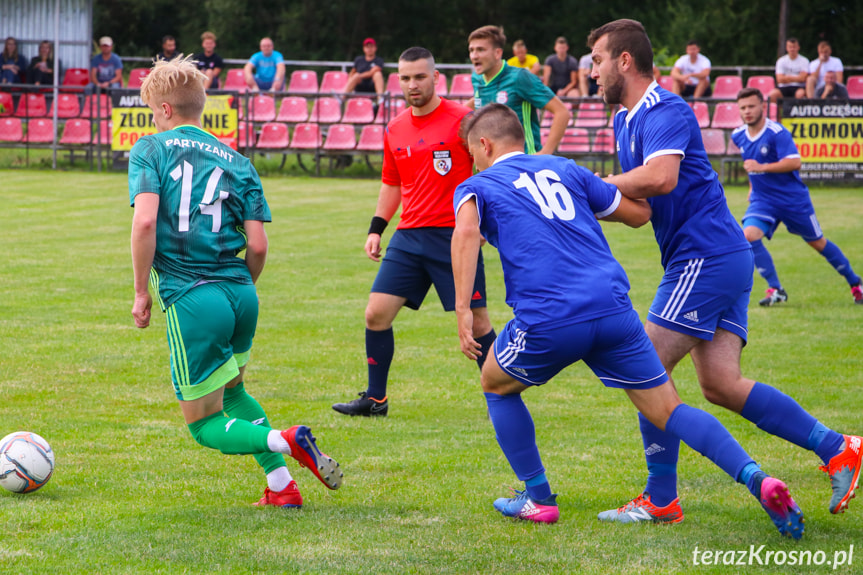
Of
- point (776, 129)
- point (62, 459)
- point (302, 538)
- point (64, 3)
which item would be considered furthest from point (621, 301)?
point (64, 3)

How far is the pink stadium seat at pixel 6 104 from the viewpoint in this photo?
74.5ft

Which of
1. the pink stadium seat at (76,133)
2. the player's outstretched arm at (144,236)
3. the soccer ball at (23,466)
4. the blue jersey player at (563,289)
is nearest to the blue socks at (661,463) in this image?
the blue jersey player at (563,289)

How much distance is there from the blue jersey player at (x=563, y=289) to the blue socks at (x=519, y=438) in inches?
4.0

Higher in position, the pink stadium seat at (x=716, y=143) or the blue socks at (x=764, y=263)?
the pink stadium seat at (x=716, y=143)

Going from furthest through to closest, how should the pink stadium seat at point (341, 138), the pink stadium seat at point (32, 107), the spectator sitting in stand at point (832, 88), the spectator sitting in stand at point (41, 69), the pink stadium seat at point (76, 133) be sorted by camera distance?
the spectator sitting in stand at point (41, 69) < the pink stadium seat at point (32, 107) < the pink stadium seat at point (76, 133) < the pink stadium seat at point (341, 138) < the spectator sitting in stand at point (832, 88)

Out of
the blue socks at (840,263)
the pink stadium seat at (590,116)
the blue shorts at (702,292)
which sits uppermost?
the pink stadium seat at (590,116)

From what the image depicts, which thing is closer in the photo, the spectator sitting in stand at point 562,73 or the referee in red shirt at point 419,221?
the referee in red shirt at point 419,221

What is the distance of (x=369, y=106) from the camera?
21219 millimetres

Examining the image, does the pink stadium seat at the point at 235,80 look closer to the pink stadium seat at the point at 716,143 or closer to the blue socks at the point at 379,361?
the pink stadium seat at the point at 716,143

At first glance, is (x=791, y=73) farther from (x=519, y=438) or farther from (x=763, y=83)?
(x=519, y=438)

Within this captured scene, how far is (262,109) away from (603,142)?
23.2 feet

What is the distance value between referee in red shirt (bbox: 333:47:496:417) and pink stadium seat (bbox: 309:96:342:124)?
51.1ft

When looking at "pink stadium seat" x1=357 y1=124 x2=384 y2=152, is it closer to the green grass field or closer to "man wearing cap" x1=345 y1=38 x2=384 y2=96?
"man wearing cap" x1=345 y1=38 x2=384 y2=96

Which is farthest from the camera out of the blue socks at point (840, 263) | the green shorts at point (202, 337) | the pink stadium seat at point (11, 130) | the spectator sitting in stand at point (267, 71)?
the pink stadium seat at point (11, 130)
